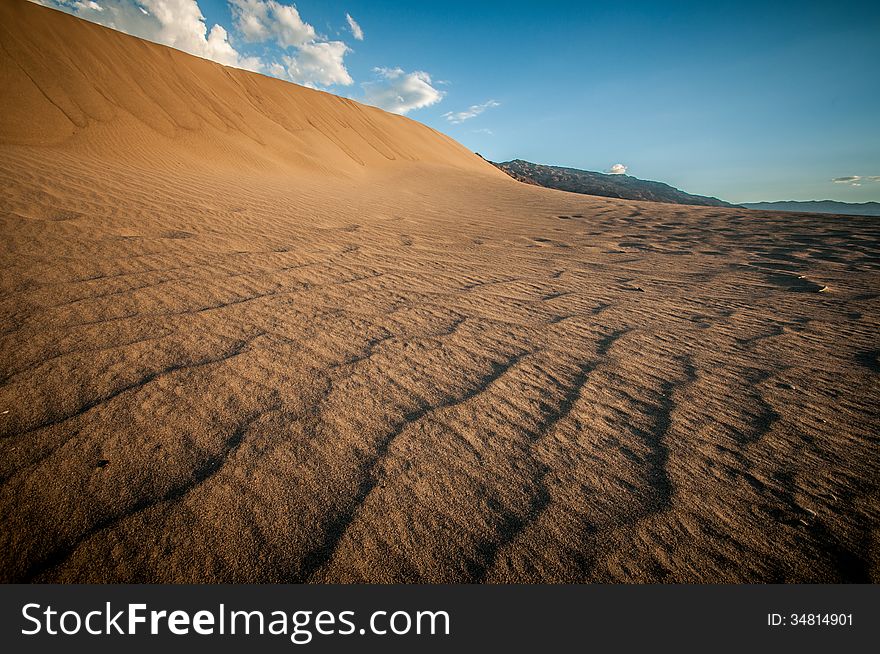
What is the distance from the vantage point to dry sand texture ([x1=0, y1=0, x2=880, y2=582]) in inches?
37.2

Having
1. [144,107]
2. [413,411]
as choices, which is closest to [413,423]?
[413,411]

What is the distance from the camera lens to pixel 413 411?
1456mm

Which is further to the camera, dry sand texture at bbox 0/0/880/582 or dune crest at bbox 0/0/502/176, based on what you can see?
dune crest at bbox 0/0/502/176

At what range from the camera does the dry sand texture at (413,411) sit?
0.95 m

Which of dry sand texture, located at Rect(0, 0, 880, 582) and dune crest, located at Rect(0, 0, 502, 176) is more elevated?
dune crest, located at Rect(0, 0, 502, 176)

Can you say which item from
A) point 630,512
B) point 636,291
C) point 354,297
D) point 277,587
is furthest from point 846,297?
point 277,587

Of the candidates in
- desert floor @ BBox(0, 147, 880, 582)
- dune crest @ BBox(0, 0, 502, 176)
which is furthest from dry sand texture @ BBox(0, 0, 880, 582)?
dune crest @ BBox(0, 0, 502, 176)

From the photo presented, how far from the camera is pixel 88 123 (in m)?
8.69

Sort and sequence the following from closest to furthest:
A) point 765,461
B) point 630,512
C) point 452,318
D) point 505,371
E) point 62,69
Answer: point 630,512
point 765,461
point 505,371
point 452,318
point 62,69

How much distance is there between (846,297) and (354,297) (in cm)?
393

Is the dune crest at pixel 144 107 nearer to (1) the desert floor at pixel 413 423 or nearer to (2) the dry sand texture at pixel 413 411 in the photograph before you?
(2) the dry sand texture at pixel 413 411

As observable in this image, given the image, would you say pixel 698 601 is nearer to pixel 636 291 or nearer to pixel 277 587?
pixel 277 587

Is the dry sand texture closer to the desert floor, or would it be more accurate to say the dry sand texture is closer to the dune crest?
the desert floor

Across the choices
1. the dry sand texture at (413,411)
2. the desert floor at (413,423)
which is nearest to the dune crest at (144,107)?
the dry sand texture at (413,411)
